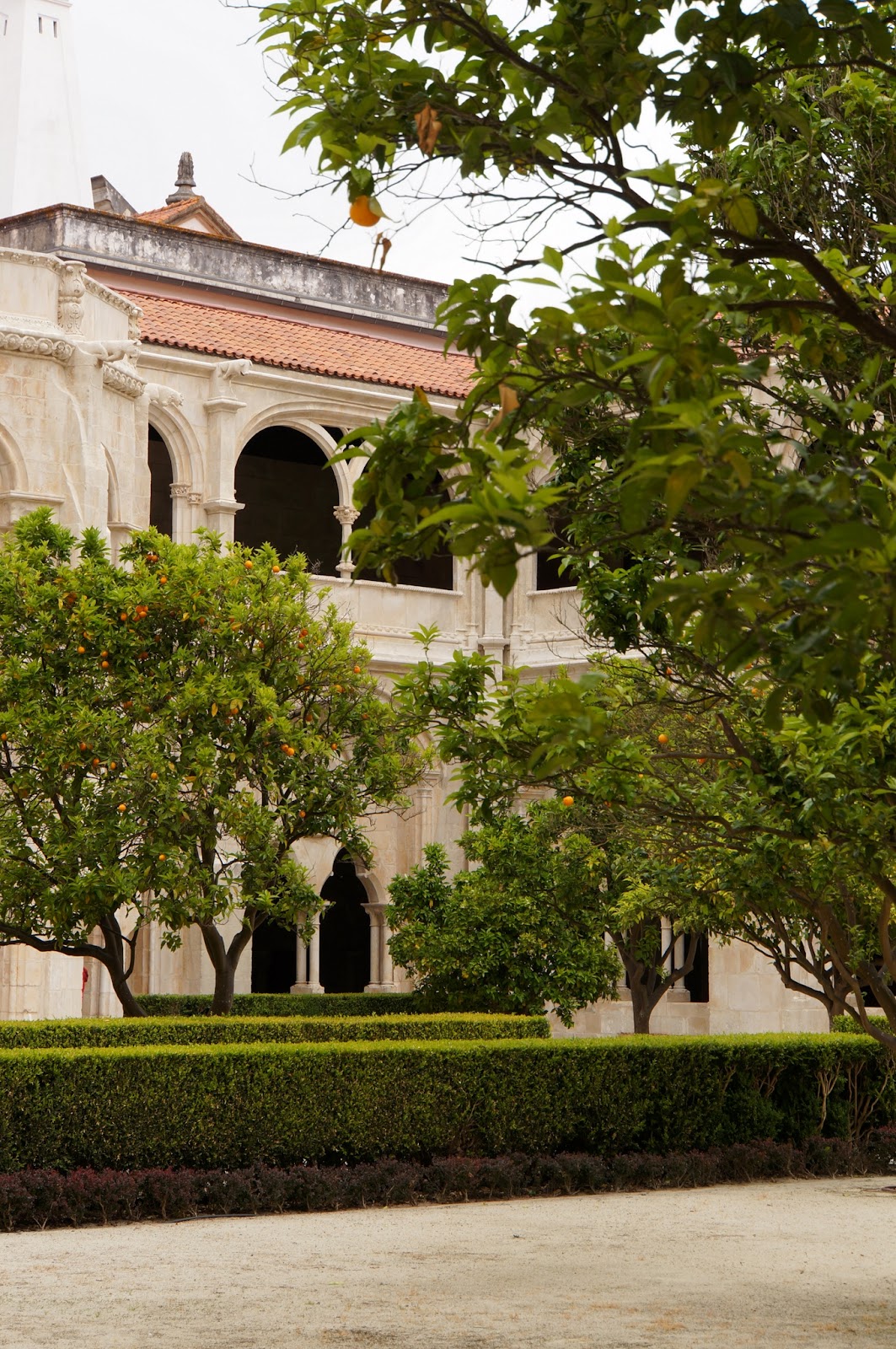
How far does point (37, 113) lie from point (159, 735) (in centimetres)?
2698

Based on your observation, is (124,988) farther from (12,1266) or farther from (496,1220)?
(12,1266)

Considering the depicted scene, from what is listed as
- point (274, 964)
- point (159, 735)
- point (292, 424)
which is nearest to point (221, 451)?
point (292, 424)

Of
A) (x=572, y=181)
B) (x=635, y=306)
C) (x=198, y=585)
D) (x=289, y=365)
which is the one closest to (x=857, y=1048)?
(x=198, y=585)

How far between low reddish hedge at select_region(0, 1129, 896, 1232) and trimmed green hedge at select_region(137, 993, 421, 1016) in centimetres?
729

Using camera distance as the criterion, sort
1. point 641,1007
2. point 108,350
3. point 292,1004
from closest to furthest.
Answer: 1. point 108,350
2. point 641,1007
3. point 292,1004

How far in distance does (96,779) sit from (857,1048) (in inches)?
269

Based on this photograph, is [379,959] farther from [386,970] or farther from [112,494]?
[112,494]

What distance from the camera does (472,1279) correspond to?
8.98m

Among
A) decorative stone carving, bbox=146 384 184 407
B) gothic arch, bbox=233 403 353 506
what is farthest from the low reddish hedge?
decorative stone carving, bbox=146 384 184 407

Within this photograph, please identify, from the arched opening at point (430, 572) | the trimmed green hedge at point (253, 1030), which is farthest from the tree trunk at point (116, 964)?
the arched opening at point (430, 572)

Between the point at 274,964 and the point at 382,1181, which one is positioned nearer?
the point at 382,1181

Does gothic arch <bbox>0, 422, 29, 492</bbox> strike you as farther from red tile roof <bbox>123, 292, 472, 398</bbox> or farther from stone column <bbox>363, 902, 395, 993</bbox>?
stone column <bbox>363, 902, 395, 993</bbox>

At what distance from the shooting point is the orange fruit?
18.1ft

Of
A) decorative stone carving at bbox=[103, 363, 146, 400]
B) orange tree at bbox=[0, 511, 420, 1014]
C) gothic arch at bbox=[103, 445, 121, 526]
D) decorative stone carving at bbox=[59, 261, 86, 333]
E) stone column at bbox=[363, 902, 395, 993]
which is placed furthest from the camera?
stone column at bbox=[363, 902, 395, 993]
